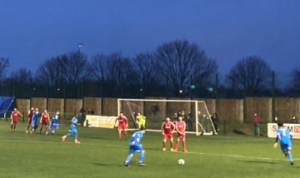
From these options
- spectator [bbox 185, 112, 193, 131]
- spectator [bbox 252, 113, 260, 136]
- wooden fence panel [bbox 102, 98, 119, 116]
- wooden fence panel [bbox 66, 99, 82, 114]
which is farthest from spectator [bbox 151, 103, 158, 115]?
wooden fence panel [bbox 66, 99, 82, 114]

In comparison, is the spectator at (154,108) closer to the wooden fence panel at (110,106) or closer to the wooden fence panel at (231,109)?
the wooden fence panel at (231,109)

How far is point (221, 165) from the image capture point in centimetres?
2169

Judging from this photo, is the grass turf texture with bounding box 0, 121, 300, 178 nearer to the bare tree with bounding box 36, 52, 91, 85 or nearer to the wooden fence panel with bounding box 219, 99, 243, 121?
the wooden fence panel with bounding box 219, 99, 243, 121

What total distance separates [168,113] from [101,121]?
10.3m

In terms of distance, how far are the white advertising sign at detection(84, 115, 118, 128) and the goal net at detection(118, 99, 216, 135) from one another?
6622 millimetres

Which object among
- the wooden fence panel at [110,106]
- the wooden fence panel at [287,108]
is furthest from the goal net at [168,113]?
the wooden fence panel at [110,106]

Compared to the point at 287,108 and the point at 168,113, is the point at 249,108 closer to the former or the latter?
the point at 287,108

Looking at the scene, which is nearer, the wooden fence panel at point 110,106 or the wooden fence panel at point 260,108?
the wooden fence panel at point 260,108

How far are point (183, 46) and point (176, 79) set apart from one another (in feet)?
A: 33.2

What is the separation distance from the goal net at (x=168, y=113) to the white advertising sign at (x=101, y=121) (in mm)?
6622

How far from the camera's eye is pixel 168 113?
50.2m

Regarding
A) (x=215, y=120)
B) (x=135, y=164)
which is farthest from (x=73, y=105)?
(x=135, y=164)

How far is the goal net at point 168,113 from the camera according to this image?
44.9 m

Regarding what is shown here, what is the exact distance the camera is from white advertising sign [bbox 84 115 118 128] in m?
55.7
